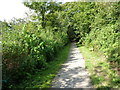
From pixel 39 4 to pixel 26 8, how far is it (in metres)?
1.68

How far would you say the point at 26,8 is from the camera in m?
11.3

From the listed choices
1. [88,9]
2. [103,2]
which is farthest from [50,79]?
A: [88,9]

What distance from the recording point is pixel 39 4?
443 inches

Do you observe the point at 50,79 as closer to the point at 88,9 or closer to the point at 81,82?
the point at 81,82

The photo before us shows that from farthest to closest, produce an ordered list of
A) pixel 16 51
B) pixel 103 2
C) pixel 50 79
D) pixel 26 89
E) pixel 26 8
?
1. pixel 26 8
2. pixel 103 2
3. pixel 50 79
4. pixel 16 51
5. pixel 26 89

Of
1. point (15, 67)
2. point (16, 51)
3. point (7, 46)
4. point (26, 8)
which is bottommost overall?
point (15, 67)

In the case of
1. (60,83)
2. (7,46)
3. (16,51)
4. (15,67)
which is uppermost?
(7,46)

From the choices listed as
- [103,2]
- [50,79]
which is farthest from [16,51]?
[103,2]

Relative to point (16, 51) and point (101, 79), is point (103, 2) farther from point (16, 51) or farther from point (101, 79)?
point (16, 51)

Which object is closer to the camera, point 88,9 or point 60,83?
point 60,83

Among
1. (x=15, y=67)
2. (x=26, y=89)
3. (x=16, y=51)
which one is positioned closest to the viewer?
(x=26, y=89)

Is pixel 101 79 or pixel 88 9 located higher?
pixel 88 9

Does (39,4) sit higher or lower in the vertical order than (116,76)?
higher

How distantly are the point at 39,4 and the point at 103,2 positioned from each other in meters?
7.59
